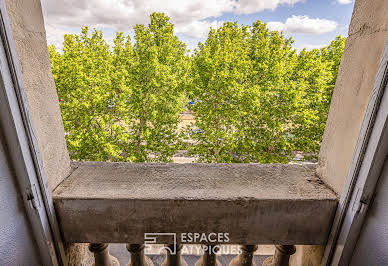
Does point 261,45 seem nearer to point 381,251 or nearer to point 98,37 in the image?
point 98,37

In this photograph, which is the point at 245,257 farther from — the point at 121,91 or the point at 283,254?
the point at 121,91

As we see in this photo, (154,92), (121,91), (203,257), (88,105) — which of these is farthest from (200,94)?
(203,257)

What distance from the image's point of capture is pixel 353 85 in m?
1.45

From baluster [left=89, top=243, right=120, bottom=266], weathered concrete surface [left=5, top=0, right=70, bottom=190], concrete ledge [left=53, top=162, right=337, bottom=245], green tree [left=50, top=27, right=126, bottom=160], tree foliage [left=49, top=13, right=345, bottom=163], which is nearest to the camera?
weathered concrete surface [left=5, top=0, right=70, bottom=190]

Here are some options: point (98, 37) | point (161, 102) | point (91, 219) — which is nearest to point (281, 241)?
point (91, 219)

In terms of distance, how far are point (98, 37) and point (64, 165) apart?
45.6ft

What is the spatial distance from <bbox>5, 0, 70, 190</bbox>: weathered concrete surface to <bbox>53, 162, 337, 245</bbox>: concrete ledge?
229mm

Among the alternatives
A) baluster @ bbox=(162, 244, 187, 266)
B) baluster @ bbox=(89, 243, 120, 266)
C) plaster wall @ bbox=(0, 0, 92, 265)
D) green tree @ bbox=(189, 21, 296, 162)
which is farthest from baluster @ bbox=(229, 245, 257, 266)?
green tree @ bbox=(189, 21, 296, 162)

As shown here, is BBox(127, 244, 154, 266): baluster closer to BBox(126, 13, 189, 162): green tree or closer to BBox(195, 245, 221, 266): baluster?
BBox(195, 245, 221, 266): baluster

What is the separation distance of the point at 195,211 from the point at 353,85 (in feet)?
4.27

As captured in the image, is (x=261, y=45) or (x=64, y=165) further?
(x=261, y=45)

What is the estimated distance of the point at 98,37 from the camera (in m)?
13.5

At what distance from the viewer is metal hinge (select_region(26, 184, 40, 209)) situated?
1312mm

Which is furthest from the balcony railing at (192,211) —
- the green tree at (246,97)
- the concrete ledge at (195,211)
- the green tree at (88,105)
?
the green tree at (246,97)
